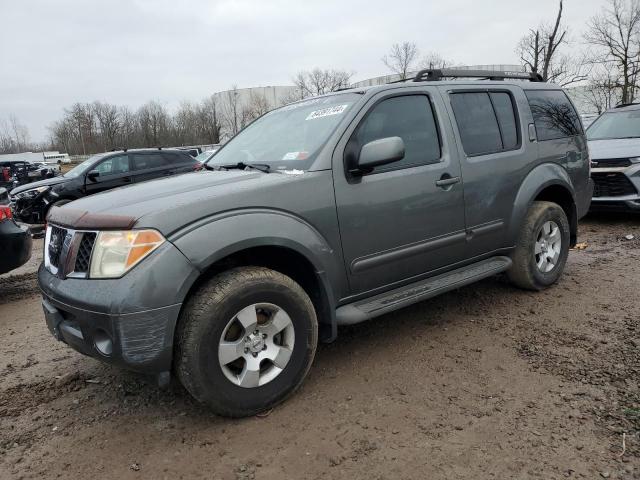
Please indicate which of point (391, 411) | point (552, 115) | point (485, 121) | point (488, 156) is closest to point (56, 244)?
point (391, 411)

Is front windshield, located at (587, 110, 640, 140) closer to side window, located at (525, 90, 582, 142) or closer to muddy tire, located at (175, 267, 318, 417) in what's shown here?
side window, located at (525, 90, 582, 142)

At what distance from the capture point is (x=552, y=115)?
4562 mm

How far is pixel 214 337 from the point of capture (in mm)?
2537

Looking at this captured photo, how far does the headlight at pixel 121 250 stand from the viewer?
2.42 meters

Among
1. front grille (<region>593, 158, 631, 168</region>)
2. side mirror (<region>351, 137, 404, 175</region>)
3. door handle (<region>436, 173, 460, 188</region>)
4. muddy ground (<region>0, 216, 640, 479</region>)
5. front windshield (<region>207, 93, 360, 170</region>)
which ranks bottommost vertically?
muddy ground (<region>0, 216, 640, 479</region>)

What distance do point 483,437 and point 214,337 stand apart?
58.6 inches

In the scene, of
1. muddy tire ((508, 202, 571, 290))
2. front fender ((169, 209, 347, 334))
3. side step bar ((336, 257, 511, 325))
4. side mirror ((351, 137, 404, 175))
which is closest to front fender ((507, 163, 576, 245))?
muddy tire ((508, 202, 571, 290))

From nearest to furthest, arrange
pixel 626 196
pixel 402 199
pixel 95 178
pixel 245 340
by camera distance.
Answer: pixel 245 340 → pixel 402 199 → pixel 626 196 → pixel 95 178

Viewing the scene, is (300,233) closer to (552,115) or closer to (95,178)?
(552,115)

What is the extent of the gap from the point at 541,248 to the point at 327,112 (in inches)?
98.2

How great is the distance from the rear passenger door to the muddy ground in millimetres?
790

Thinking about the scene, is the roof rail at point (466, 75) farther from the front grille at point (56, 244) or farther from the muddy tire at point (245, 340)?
the front grille at point (56, 244)

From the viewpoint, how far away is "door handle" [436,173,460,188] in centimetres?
352

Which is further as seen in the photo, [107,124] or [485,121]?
[107,124]
